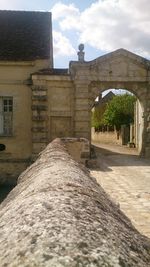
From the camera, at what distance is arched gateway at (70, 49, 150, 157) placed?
20359mm

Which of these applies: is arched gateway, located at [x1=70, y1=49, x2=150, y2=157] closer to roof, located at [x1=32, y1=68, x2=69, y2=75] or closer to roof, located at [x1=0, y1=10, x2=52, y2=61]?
roof, located at [x1=32, y1=68, x2=69, y2=75]

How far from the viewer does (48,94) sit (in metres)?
20.7

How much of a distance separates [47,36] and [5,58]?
3656 mm

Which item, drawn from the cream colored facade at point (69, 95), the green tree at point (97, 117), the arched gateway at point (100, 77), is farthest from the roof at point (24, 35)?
the green tree at point (97, 117)

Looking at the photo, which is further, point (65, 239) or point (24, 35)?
point (24, 35)

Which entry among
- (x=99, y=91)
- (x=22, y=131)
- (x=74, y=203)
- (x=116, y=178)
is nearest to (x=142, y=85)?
(x=99, y=91)

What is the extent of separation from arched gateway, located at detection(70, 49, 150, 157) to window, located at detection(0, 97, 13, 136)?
3.38m

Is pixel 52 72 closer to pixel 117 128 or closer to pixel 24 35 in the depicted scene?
pixel 24 35

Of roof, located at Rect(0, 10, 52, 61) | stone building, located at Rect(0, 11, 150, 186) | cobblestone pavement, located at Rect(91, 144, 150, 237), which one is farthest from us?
roof, located at Rect(0, 10, 52, 61)

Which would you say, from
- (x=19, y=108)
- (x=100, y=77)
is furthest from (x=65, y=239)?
(x=19, y=108)

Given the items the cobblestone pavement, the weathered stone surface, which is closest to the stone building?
the cobblestone pavement

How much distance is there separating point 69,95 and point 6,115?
10.9ft

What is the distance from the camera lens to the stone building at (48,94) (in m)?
20.5

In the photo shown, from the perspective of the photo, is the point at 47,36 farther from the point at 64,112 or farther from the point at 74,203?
the point at 74,203
